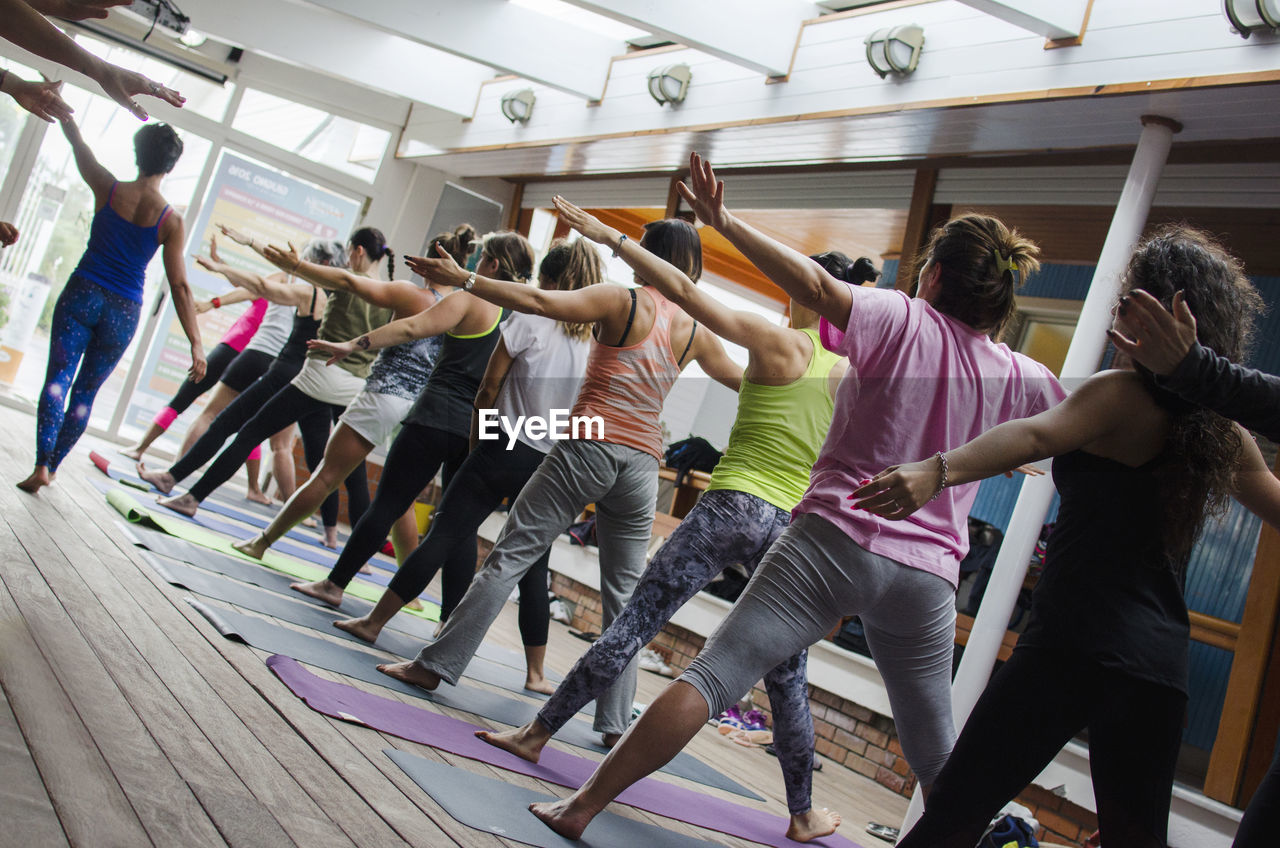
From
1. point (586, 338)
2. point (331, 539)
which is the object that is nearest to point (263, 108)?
point (331, 539)

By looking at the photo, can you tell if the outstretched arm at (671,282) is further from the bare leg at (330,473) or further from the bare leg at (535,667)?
the bare leg at (330,473)

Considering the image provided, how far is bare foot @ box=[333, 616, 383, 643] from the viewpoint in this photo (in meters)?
3.81

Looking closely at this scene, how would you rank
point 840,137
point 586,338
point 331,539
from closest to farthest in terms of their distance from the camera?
point 586,338 → point 840,137 → point 331,539

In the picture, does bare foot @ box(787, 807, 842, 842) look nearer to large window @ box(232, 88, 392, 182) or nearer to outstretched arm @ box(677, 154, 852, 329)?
outstretched arm @ box(677, 154, 852, 329)

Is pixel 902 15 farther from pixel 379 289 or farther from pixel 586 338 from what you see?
pixel 379 289

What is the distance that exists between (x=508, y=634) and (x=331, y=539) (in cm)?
155

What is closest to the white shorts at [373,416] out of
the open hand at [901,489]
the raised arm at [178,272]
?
the raised arm at [178,272]

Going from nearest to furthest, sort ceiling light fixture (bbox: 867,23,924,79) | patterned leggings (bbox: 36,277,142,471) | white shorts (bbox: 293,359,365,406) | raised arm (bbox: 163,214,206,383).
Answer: patterned leggings (bbox: 36,277,142,471) → raised arm (bbox: 163,214,206,383) → ceiling light fixture (bbox: 867,23,924,79) → white shorts (bbox: 293,359,365,406)

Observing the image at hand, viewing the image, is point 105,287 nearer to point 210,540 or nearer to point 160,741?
point 210,540

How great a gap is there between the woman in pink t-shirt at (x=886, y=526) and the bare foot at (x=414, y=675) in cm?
116

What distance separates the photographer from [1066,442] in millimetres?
1832

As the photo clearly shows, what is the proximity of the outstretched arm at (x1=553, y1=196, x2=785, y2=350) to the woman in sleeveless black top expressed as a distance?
65 centimetres

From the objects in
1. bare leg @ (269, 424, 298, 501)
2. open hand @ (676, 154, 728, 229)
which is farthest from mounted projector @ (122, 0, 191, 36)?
open hand @ (676, 154, 728, 229)

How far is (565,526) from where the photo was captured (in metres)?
3.40
